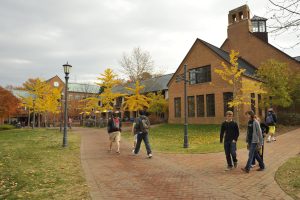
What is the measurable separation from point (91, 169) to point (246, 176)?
4755 mm

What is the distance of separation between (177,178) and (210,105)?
825 inches

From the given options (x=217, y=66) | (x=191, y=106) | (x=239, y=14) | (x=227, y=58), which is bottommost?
(x=191, y=106)

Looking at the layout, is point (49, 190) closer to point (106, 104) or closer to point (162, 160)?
point (162, 160)

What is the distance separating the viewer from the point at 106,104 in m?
33.0

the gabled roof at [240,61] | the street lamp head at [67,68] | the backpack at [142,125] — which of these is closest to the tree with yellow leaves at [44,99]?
→ the gabled roof at [240,61]

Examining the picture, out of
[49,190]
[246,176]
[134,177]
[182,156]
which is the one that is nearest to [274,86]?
[182,156]

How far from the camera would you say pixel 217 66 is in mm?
26719

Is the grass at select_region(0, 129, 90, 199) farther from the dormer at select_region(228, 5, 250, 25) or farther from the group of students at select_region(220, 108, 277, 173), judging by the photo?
the dormer at select_region(228, 5, 250, 25)

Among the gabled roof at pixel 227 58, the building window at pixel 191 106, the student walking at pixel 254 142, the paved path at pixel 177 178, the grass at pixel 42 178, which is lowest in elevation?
the paved path at pixel 177 178

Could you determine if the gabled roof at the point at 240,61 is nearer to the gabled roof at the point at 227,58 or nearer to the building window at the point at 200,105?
the gabled roof at the point at 227,58

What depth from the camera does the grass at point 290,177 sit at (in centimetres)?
597

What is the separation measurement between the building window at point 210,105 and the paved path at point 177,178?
16240mm

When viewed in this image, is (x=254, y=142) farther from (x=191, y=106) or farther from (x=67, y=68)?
(x=191, y=106)

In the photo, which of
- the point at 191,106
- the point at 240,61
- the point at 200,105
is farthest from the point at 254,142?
the point at 240,61
